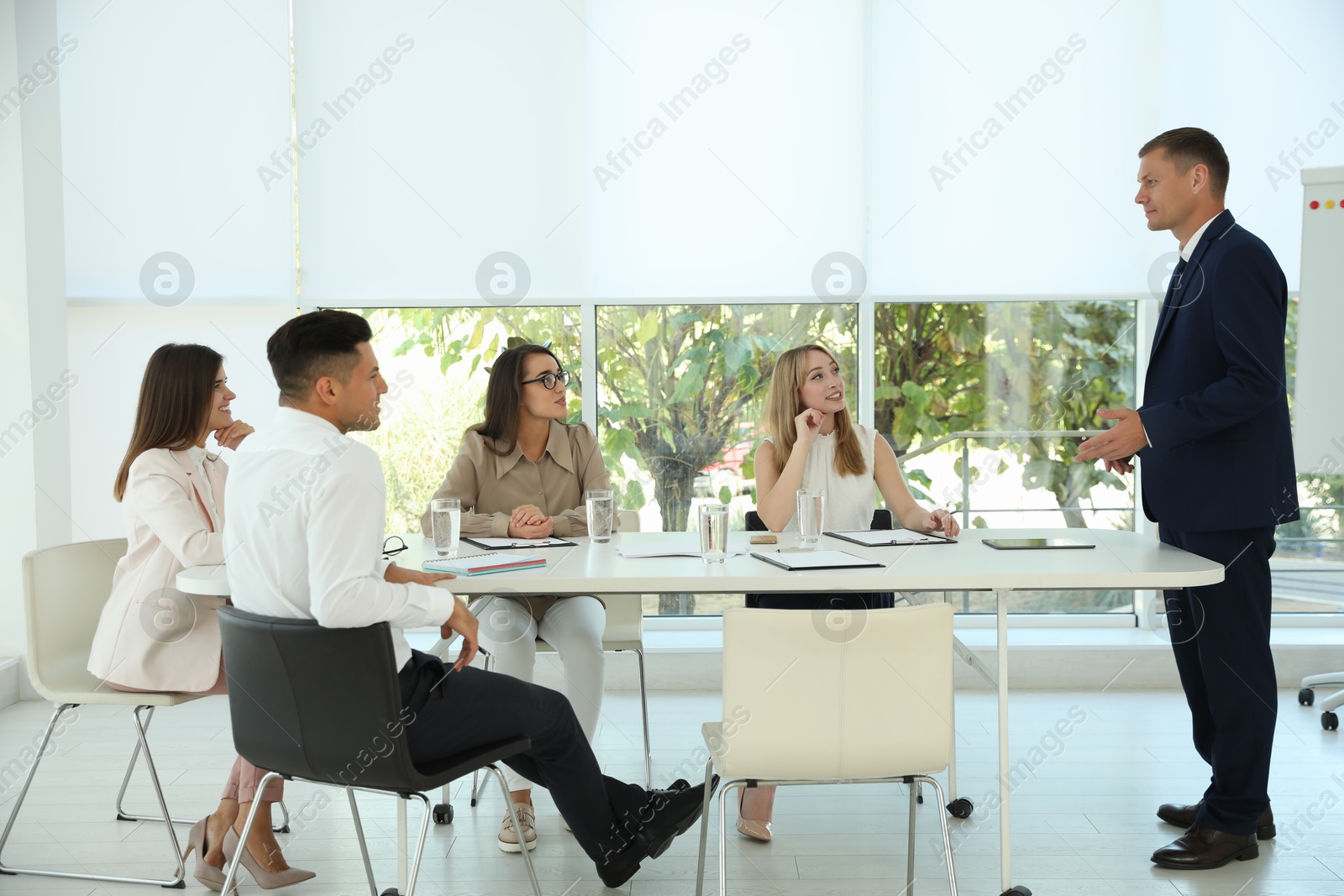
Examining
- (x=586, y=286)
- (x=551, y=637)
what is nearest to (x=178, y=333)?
(x=586, y=286)

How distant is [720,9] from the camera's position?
175 inches

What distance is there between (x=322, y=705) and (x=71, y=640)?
4.34 ft

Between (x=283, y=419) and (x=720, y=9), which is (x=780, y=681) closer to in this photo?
(x=283, y=419)

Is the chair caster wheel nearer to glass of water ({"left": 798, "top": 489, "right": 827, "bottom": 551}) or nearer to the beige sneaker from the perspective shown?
glass of water ({"left": 798, "top": 489, "right": 827, "bottom": 551})

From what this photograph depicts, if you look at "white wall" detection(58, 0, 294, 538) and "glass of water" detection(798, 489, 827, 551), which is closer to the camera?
"glass of water" detection(798, 489, 827, 551)

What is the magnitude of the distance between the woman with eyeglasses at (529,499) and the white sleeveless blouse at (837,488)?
0.62 m

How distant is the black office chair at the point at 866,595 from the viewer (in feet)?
9.39

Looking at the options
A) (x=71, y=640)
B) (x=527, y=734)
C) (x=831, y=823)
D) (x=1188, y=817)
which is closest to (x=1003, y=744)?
(x=831, y=823)

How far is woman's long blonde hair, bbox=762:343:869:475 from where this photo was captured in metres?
3.17

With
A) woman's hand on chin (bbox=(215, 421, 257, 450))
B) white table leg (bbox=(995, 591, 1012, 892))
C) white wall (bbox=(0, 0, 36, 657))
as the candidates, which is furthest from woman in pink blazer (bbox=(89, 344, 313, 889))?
white wall (bbox=(0, 0, 36, 657))

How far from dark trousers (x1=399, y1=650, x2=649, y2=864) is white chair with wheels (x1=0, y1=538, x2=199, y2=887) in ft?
2.92

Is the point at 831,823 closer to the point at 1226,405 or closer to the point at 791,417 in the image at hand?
the point at 791,417

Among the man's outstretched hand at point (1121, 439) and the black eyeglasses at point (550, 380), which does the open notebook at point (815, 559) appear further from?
the black eyeglasses at point (550, 380)

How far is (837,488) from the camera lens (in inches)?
125
